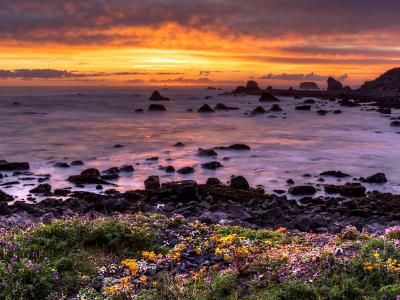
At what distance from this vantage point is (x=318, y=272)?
24.6 ft

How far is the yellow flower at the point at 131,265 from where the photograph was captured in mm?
8375

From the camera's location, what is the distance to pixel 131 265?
8.58m

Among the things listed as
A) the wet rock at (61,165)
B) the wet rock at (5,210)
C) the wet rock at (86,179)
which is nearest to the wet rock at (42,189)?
the wet rock at (86,179)

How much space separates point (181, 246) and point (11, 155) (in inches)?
1332

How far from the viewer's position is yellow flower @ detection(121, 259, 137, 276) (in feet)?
27.5

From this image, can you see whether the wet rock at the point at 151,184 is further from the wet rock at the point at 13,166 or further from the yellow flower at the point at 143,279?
the yellow flower at the point at 143,279

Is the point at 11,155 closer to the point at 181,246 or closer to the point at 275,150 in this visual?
the point at 275,150

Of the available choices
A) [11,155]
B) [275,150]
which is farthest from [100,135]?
[275,150]

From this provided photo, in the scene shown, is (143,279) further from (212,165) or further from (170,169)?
(212,165)

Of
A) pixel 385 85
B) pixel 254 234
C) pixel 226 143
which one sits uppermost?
pixel 385 85

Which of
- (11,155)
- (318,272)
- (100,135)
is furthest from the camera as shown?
(100,135)

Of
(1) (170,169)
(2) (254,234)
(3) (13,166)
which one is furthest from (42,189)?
(2) (254,234)

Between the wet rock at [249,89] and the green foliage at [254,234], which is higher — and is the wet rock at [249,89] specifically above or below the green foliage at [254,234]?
above

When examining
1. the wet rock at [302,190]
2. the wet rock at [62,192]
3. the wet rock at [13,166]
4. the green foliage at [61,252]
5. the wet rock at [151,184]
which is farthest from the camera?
the wet rock at [13,166]
